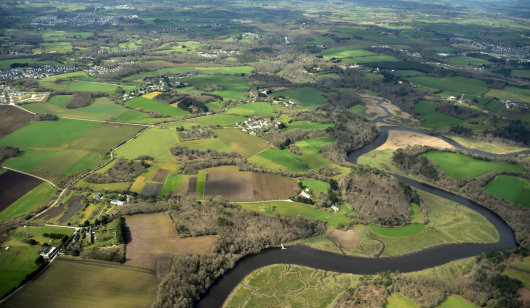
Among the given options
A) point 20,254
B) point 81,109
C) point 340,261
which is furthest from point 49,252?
point 81,109

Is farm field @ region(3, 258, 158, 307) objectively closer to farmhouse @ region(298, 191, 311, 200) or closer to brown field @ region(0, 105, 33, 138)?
farmhouse @ region(298, 191, 311, 200)

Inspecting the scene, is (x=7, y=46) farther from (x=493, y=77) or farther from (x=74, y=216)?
(x=493, y=77)

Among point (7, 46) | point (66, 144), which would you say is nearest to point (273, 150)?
point (66, 144)

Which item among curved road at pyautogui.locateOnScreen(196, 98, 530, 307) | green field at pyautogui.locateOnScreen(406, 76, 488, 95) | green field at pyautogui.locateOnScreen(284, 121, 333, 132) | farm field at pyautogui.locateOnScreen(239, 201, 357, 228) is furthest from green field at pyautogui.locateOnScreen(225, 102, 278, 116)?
green field at pyautogui.locateOnScreen(406, 76, 488, 95)

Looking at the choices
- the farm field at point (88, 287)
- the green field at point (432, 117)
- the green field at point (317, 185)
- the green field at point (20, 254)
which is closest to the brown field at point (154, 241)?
the farm field at point (88, 287)

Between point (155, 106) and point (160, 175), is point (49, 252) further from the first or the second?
point (155, 106)
